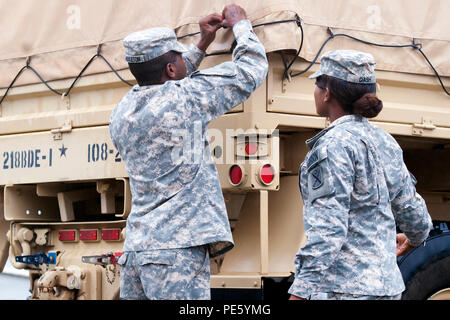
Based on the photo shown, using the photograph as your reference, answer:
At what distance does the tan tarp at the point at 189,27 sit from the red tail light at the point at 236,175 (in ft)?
1.85

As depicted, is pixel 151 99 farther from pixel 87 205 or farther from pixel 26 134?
pixel 87 205

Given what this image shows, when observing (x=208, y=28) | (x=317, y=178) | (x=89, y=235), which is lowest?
(x=89, y=235)

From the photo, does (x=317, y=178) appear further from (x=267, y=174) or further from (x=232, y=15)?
(x=232, y=15)

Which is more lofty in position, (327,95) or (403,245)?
(327,95)

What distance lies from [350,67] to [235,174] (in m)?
1.17

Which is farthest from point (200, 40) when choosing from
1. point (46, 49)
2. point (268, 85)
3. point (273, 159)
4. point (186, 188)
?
point (46, 49)

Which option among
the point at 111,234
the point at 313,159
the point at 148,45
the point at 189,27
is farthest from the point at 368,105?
the point at 111,234

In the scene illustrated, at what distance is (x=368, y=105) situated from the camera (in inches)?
117

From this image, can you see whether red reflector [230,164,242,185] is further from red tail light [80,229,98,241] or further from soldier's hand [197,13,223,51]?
red tail light [80,229,98,241]

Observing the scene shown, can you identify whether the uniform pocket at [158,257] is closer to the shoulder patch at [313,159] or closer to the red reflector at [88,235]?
the shoulder patch at [313,159]

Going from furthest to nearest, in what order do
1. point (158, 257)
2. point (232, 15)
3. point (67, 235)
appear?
point (67, 235) → point (232, 15) → point (158, 257)

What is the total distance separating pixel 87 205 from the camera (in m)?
5.39
